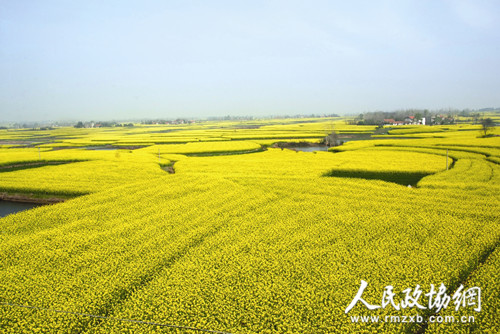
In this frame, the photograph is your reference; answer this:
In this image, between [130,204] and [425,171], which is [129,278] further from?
[425,171]

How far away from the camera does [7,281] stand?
35.8 feet

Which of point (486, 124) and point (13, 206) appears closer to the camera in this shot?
point (13, 206)

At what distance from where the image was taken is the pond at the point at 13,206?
23297mm

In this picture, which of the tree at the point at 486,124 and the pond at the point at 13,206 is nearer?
the pond at the point at 13,206

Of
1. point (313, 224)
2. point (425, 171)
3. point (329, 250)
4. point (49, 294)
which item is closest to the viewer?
point (49, 294)

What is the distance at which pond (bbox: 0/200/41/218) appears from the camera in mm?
23297

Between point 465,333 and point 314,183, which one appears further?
point 314,183

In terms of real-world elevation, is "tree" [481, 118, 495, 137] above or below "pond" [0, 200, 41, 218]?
above

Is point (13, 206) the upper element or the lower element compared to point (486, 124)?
lower

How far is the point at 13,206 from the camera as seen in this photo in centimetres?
2425

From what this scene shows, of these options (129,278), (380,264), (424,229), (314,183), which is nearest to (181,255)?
(129,278)

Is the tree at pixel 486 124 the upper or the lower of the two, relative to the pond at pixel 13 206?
upper

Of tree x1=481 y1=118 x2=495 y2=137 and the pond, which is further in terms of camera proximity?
tree x1=481 y1=118 x2=495 y2=137

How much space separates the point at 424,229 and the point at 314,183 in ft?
35.1
